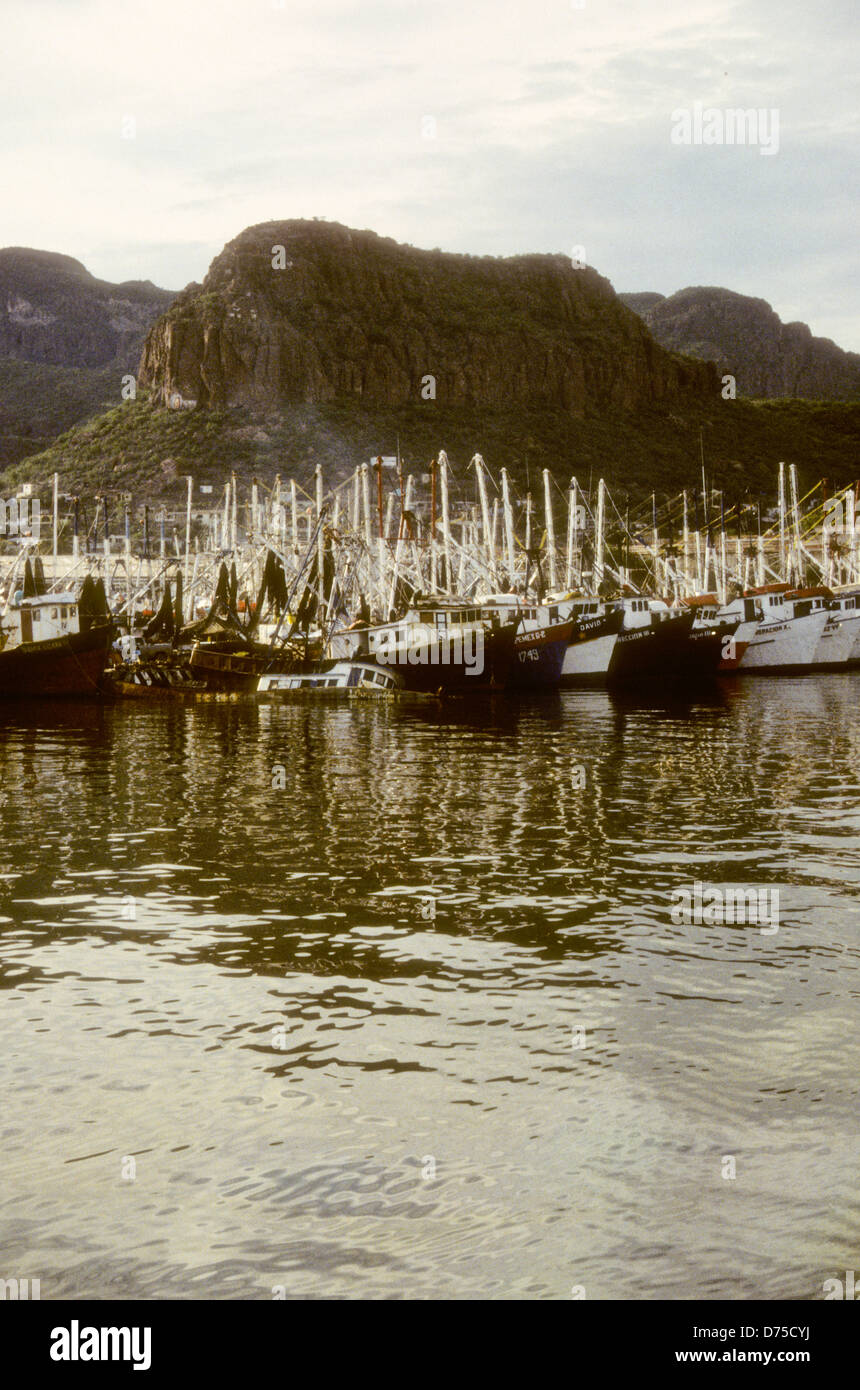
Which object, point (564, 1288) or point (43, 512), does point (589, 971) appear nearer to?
point (564, 1288)

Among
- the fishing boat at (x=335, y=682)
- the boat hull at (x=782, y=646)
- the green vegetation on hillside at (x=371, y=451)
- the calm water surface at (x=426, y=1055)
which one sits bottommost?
the calm water surface at (x=426, y=1055)

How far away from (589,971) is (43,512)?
6150 inches

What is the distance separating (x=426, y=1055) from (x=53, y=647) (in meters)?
50.9

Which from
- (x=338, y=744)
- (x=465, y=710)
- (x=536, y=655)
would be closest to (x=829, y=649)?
(x=536, y=655)

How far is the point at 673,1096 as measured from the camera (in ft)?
35.3

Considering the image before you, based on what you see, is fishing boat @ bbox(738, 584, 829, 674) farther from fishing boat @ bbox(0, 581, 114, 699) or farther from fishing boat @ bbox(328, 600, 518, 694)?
fishing boat @ bbox(0, 581, 114, 699)

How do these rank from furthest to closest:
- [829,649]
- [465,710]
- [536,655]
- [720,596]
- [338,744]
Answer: [720,596]
[829,649]
[536,655]
[465,710]
[338,744]

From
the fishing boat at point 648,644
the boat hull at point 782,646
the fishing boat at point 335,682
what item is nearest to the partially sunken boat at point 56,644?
the fishing boat at point 335,682

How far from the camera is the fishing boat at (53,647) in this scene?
5991cm

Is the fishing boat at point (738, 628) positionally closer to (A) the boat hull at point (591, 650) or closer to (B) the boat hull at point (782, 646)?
(B) the boat hull at point (782, 646)

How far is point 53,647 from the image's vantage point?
5981cm

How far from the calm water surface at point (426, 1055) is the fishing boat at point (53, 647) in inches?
1382

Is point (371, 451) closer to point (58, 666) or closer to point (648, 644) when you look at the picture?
point (648, 644)

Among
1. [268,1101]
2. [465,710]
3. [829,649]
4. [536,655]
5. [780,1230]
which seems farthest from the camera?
[829,649]
